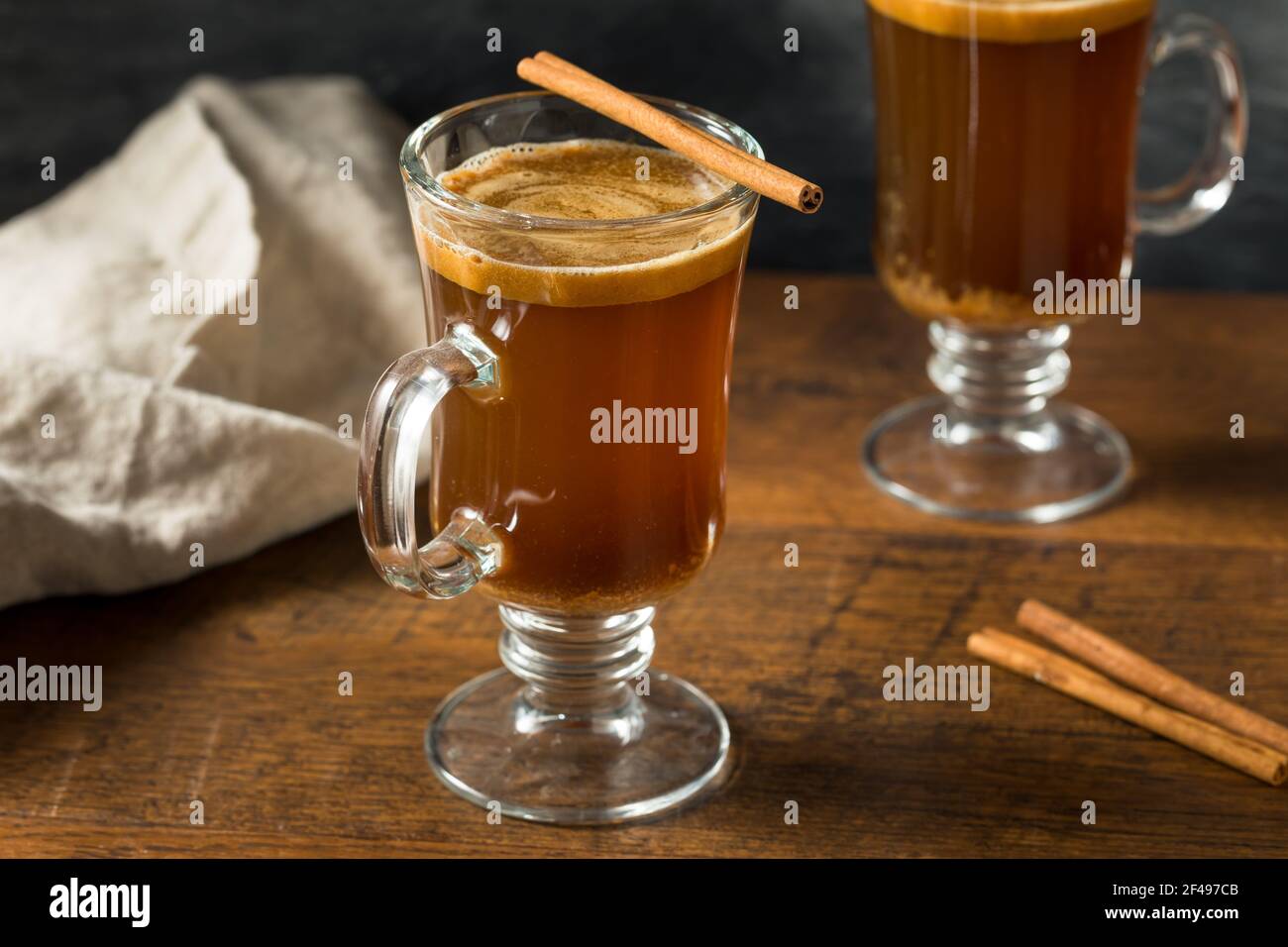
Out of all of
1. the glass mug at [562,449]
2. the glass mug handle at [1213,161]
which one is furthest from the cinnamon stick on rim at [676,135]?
the glass mug handle at [1213,161]

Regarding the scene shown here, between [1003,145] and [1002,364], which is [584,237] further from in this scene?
[1002,364]

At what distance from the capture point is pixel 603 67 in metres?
1.95

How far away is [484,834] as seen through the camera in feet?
3.87

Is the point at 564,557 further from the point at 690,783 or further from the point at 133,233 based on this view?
the point at 133,233

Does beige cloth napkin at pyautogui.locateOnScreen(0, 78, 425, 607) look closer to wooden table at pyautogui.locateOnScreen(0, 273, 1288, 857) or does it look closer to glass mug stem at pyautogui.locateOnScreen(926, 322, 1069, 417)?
wooden table at pyautogui.locateOnScreen(0, 273, 1288, 857)

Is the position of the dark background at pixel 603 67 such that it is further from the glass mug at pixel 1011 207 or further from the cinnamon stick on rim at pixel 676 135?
the cinnamon stick on rim at pixel 676 135

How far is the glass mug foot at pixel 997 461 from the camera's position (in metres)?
1.58

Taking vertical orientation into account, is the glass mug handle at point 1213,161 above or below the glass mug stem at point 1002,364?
above

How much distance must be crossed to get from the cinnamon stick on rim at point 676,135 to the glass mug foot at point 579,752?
396 mm

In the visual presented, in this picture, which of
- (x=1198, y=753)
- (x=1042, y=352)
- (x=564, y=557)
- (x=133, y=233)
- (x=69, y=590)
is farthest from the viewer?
(x=133, y=233)

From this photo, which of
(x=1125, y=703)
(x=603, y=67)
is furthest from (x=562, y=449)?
(x=603, y=67)

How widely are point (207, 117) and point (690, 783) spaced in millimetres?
982

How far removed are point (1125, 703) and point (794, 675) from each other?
241mm
